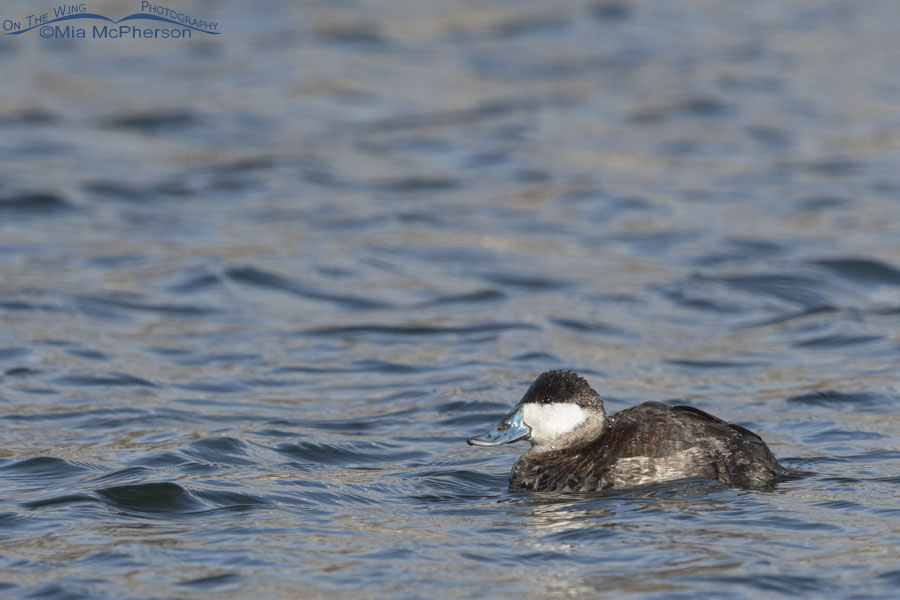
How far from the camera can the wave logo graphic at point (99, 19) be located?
23.0m

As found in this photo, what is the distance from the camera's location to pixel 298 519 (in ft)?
23.3

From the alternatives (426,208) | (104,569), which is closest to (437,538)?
(104,569)

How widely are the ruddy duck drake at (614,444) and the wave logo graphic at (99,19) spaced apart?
16856mm

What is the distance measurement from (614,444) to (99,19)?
58.8ft

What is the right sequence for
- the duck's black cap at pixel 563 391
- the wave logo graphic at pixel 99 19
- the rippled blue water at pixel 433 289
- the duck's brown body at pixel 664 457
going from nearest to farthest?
the rippled blue water at pixel 433 289, the duck's brown body at pixel 664 457, the duck's black cap at pixel 563 391, the wave logo graphic at pixel 99 19

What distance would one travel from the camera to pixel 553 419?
7625mm

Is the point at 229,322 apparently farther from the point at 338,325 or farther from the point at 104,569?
the point at 104,569

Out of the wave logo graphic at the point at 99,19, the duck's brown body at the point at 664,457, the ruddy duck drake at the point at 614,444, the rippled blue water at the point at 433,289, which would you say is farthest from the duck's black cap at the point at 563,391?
the wave logo graphic at the point at 99,19

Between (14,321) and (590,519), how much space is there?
677 centimetres

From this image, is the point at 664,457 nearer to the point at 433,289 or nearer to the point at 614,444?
the point at 614,444

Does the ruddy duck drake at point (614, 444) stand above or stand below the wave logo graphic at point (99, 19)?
below

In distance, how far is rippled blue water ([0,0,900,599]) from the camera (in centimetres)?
664

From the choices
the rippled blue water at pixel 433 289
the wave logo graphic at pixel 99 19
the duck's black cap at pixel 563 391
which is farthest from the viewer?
the wave logo graphic at pixel 99 19

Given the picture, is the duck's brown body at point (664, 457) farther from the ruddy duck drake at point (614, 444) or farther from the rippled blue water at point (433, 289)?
the rippled blue water at point (433, 289)
